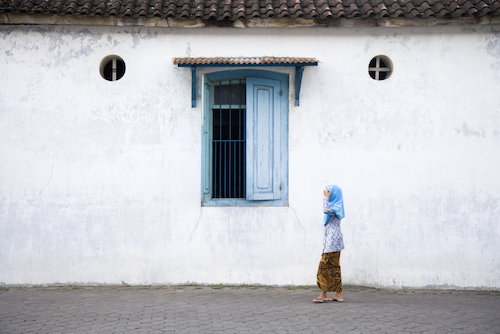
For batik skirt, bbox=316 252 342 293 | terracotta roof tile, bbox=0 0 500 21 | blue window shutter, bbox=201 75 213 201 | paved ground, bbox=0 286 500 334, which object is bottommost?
paved ground, bbox=0 286 500 334

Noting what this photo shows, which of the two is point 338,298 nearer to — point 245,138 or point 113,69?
point 245,138

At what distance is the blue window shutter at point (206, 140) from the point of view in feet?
23.0

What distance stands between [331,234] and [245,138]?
6.99 ft

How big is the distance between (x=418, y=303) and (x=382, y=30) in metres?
4.05

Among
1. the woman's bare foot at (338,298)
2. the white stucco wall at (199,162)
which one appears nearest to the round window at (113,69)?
the white stucco wall at (199,162)

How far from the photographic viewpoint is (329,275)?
238 inches

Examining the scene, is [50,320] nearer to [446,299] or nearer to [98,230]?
[98,230]

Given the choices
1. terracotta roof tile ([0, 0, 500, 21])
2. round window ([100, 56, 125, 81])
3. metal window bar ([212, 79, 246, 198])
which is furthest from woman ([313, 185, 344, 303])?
round window ([100, 56, 125, 81])

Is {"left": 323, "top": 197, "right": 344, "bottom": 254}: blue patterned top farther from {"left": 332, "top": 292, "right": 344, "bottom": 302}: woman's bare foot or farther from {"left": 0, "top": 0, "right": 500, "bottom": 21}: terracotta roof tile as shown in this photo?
{"left": 0, "top": 0, "right": 500, "bottom": 21}: terracotta roof tile

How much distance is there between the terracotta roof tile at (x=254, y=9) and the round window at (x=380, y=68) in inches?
27.5

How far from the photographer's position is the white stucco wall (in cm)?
706

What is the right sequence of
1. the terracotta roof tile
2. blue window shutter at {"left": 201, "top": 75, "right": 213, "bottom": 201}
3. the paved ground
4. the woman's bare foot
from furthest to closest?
blue window shutter at {"left": 201, "top": 75, "right": 213, "bottom": 201}
the terracotta roof tile
the woman's bare foot
the paved ground

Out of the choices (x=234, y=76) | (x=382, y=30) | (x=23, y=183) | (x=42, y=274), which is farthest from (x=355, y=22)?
(x=42, y=274)

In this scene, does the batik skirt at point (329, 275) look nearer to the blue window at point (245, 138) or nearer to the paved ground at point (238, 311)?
the paved ground at point (238, 311)
